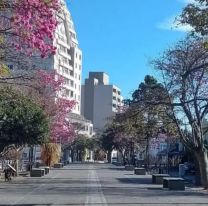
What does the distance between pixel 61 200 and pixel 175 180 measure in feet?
34.6

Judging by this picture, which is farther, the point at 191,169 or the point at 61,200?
the point at 191,169

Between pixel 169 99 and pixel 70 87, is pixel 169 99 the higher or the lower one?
the lower one

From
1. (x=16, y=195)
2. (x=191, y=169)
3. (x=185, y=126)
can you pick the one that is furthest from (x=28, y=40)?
(x=191, y=169)

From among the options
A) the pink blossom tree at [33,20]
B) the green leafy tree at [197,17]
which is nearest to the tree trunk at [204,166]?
the green leafy tree at [197,17]

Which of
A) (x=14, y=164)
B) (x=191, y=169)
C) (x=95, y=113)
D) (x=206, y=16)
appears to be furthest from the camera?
(x=95, y=113)

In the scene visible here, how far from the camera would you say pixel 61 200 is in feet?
77.1

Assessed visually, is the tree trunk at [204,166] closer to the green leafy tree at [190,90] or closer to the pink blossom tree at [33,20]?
the green leafy tree at [190,90]

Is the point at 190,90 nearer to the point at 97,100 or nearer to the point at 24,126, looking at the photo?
the point at 24,126

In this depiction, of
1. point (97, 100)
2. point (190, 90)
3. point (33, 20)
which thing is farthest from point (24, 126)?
point (97, 100)

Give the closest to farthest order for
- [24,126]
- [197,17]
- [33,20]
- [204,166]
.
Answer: [33,20] < [197,17] < [204,166] < [24,126]

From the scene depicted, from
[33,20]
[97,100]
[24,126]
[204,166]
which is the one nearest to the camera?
[33,20]

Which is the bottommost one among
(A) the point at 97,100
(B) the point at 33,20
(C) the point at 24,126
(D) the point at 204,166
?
(D) the point at 204,166

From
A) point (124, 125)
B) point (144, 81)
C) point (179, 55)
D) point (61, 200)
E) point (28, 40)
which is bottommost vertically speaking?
point (61, 200)

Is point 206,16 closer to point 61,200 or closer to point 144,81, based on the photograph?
point 61,200
